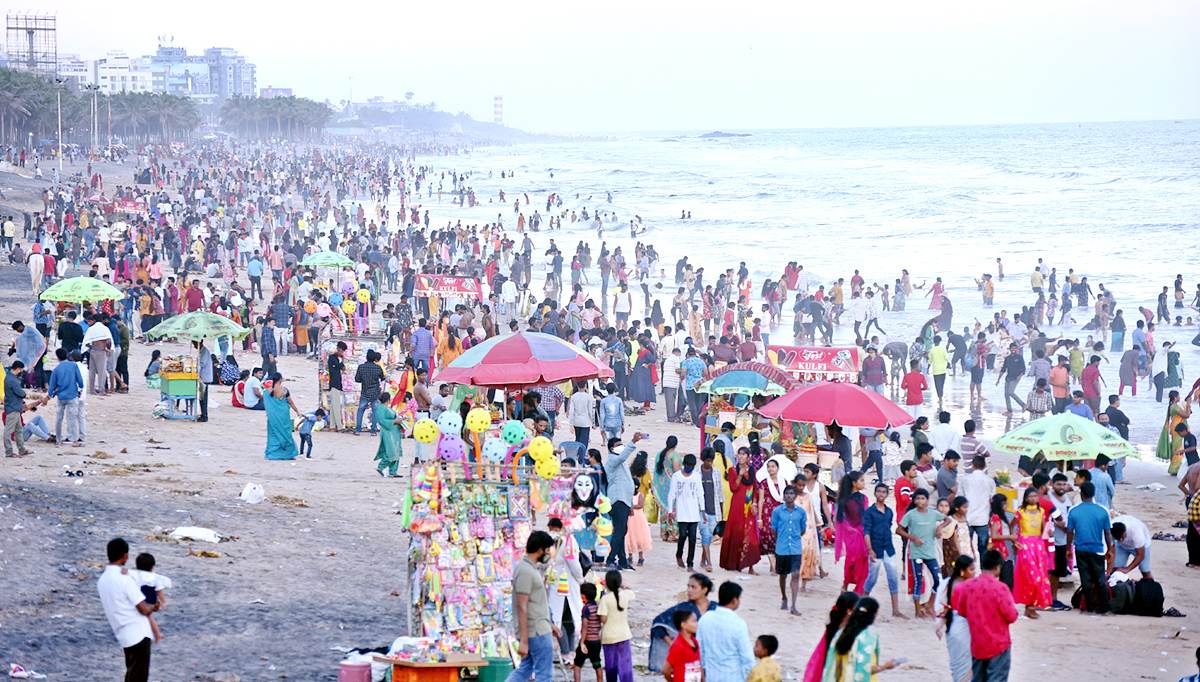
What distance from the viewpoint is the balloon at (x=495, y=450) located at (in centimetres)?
734

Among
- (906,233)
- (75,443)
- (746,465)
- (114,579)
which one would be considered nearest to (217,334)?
(75,443)

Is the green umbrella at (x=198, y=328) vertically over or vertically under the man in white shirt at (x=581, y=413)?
over

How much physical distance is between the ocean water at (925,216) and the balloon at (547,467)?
43.4 ft

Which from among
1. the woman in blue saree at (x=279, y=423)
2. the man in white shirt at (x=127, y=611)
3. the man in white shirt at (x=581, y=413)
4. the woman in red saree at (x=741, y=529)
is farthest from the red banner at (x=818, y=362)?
the man in white shirt at (x=127, y=611)

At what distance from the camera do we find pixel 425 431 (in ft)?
25.2

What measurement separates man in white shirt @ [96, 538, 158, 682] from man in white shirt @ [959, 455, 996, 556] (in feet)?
22.2

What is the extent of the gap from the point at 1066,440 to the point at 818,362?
5.12 metres

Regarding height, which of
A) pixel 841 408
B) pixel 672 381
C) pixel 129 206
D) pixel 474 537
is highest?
pixel 129 206

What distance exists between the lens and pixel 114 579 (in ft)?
19.8

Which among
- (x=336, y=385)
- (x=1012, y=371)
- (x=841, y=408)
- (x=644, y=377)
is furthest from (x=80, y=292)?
(x=1012, y=371)

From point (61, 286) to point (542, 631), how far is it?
12599 mm

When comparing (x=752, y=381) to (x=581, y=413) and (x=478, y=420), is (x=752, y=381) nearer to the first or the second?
(x=581, y=413)

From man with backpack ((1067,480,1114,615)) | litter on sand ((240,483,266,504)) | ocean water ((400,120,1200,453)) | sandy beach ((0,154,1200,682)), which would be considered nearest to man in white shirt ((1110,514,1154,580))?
man with backpack ((1067,480,1114,615))

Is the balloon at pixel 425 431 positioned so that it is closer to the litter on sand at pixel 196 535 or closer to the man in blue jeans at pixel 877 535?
the litter on sand at pixel 196 535
